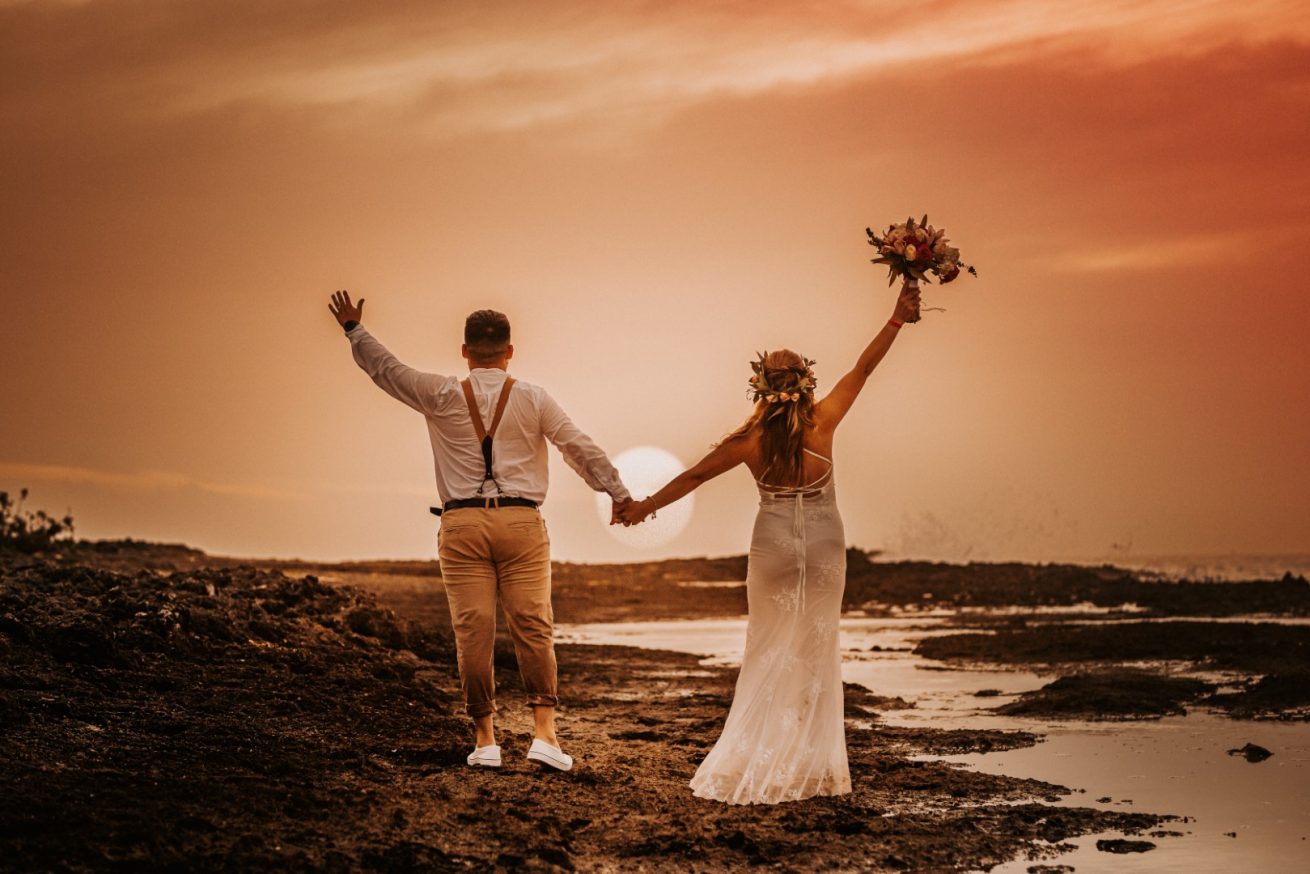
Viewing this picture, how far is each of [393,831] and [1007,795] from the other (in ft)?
13.4

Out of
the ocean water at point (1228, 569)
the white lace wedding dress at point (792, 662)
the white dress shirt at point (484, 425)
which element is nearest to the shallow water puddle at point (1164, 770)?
the white lace wedding dress at point (792, 662)

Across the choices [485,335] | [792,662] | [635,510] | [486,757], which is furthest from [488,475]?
[792,662]

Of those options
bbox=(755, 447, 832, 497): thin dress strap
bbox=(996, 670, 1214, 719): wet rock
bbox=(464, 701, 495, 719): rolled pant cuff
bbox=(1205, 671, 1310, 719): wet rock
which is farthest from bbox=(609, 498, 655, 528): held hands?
bbox=(1205, 671, 1310, 719): wet rock

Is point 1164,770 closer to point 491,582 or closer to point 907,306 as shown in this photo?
point 907,306

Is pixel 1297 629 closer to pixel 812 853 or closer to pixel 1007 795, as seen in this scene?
pixel 1007 795

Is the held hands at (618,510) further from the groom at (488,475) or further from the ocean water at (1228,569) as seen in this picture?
the ocean water at (1228,569)

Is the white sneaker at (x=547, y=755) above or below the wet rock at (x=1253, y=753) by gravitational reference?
above

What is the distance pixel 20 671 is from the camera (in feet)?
35.2

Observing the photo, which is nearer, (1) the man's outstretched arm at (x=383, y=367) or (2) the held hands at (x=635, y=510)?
(1) the man's outstretched arm at (x=383, y=367)

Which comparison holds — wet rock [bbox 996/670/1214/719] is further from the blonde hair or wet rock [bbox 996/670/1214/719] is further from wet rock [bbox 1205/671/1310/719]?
the blonde hair

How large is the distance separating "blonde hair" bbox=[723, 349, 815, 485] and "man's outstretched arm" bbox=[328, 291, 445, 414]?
1.94 m

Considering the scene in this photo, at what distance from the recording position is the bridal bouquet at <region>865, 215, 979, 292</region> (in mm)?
9711

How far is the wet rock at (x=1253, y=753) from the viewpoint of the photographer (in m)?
11.3

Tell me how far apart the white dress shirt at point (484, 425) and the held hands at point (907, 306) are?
2157 mm
